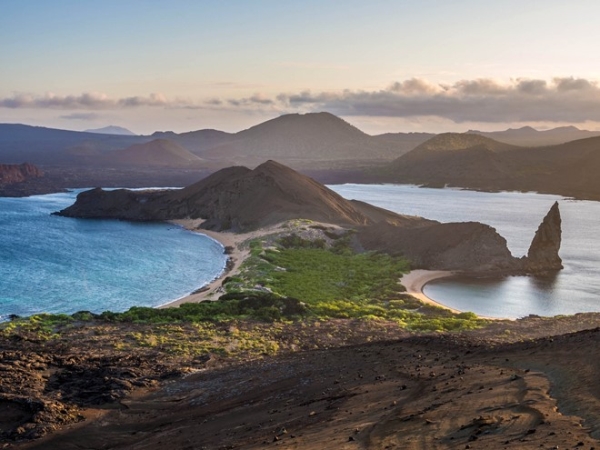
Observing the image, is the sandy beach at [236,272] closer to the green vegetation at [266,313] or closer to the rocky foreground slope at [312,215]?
the green vegetation at [266,313]

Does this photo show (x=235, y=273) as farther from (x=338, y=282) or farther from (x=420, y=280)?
(x=420, y=280)

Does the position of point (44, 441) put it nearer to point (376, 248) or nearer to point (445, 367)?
point (445, 367)

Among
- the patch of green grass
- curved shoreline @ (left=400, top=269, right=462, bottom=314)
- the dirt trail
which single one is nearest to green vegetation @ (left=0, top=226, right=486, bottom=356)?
the patch of green grass

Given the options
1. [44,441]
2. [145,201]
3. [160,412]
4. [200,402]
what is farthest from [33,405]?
[145,201]

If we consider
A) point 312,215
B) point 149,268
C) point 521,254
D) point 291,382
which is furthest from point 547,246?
point 291,382

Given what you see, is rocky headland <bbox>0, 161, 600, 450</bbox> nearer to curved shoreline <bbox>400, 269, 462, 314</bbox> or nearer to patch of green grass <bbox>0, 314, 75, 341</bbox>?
patch of green grass <bbox>0, 314, 75, 341</bbox>
